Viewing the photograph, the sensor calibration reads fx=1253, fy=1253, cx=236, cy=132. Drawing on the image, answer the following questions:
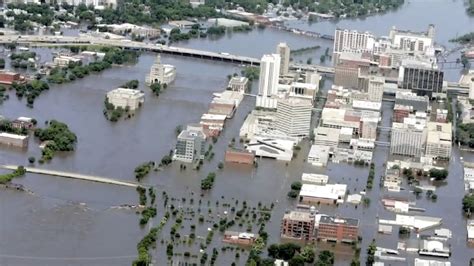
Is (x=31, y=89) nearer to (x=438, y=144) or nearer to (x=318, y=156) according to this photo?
(x=318, y=156)

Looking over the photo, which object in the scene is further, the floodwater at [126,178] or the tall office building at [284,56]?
the tall office building at [284,56]

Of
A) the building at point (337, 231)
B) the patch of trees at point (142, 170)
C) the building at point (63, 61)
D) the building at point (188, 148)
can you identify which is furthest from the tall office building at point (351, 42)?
the building at point (337, 231)

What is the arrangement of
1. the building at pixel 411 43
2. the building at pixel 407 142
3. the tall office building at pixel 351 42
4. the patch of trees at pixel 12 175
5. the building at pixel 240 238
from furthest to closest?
the building at pixel 411 43 < the tall office building at pixel 351 42 < the building at pixel 407 142 < the patch of trees at pixel 12 175 < the building at pixel 240 238

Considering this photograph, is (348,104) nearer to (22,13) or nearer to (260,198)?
(260,198)

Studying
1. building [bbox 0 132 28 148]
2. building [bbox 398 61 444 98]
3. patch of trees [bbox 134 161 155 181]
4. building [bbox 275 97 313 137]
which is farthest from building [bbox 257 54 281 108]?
building [bbox 0 132 28 148]

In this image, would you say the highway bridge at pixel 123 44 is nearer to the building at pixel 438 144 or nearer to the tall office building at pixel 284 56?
the tall office building at pixel 284 56

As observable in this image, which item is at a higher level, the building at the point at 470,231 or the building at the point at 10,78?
the building at the point at 10,78

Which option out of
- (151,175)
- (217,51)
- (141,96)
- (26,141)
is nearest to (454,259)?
Result: (151,175)

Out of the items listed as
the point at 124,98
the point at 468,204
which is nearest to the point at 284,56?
the point at 124,98
